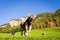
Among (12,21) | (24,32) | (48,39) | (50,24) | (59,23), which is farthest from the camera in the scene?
(59,23)

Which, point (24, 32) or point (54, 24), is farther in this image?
point (54, 24)

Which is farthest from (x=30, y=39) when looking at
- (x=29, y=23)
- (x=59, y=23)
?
(x=59, y=23)

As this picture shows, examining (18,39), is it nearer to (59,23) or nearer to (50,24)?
(50,24)

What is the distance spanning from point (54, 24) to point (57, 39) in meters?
131

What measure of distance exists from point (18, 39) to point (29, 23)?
5873mm

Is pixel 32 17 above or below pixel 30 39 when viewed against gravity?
above

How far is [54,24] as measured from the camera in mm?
146250

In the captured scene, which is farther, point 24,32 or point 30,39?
point 24,32

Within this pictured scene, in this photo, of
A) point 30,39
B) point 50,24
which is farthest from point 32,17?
point 50,24

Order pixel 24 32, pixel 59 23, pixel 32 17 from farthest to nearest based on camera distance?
1. pixel 59 23
2. pixel 24 32
3. pixel 32 17

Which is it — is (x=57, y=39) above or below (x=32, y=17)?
below

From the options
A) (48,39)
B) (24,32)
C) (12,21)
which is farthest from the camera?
(12,21)

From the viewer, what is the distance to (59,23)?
14738 centimetres

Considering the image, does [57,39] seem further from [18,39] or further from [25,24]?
[25,24]
